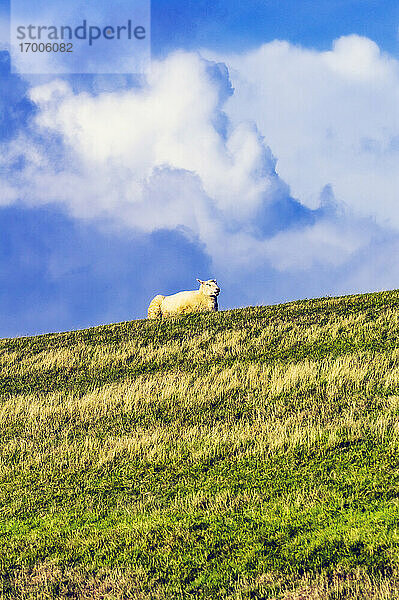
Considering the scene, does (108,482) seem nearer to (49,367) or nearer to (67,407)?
(67,407)

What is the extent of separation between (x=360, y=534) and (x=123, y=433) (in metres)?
8.63

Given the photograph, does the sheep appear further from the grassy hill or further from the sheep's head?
the grassy hill

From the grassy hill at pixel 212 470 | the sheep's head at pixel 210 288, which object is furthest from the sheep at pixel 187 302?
the grassy hill at pixel 212 470

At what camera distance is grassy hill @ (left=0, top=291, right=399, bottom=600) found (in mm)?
7871

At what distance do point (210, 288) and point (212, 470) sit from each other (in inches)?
809

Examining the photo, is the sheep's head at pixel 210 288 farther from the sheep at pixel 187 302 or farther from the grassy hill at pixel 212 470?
the grassy hill at pixel 212 470

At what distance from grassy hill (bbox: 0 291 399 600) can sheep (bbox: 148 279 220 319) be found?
7.46m

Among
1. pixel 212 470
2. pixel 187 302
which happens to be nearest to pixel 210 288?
pixel 187 302

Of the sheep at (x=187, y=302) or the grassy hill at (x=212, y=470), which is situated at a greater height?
the sheep at (x=187, y=302)

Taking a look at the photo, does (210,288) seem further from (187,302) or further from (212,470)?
(212,470)

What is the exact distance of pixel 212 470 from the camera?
12.0 m

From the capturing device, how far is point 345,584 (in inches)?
268

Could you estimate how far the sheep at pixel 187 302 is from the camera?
105ft

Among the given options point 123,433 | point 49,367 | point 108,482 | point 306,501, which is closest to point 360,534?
point 306,501
